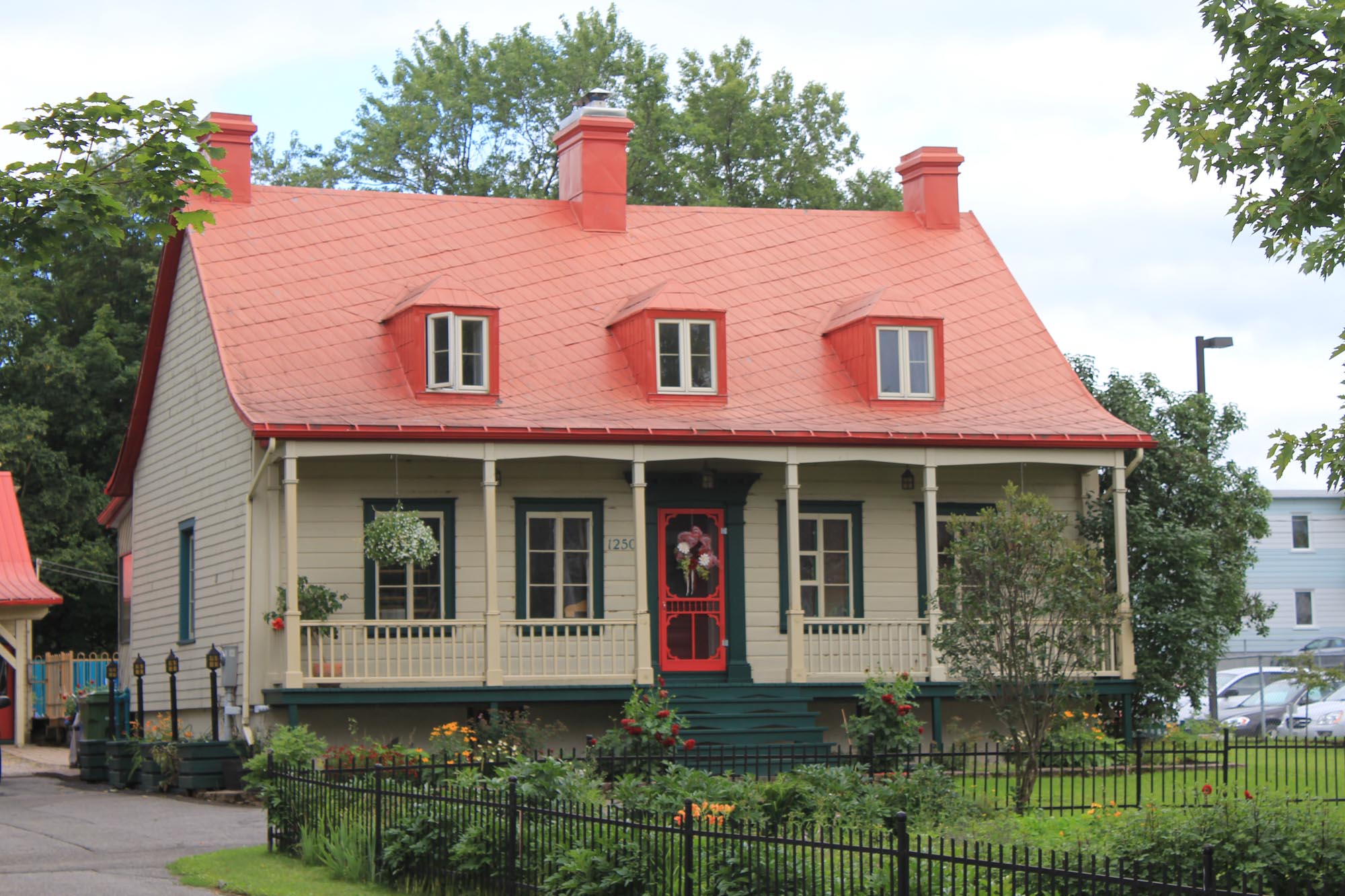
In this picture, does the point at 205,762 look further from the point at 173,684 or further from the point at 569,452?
the point at 569,452

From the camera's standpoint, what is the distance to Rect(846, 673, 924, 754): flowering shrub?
20312 mm

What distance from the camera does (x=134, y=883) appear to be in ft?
42.4

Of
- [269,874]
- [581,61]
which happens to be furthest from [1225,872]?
[581,61]

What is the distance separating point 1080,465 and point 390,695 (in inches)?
391

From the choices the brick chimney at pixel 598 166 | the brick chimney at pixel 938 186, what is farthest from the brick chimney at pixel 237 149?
the brick chimney at pixel 938 186

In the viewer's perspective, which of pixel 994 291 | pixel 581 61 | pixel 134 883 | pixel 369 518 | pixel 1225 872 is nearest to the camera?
pixel 1225 872

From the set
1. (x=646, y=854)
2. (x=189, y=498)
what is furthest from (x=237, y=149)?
(x=646, y=854)

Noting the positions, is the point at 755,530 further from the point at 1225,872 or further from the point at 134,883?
the point at 1225,872

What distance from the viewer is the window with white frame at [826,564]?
23.4 m

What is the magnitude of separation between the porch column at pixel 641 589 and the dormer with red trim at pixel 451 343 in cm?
215

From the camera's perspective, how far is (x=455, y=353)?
21609 millimetres

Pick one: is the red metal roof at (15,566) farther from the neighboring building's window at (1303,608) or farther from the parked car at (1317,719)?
the neighboring building's window at (1303,608)

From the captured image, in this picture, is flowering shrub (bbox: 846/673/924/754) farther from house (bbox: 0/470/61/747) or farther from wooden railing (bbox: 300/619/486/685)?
house (bbox: 0/470/61/747)

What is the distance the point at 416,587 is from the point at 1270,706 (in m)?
17.5
